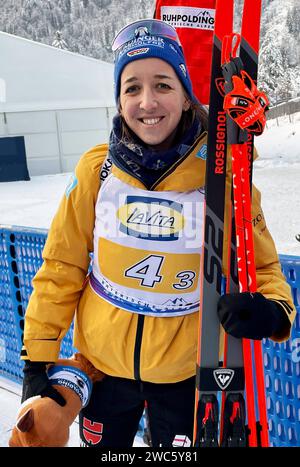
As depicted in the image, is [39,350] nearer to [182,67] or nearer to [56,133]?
[182,67]

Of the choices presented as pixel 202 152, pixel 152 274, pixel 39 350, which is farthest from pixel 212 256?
pixel 39 350

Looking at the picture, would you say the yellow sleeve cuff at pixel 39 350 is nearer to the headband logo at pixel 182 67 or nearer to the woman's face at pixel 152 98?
the woman's face at pixel 152 98

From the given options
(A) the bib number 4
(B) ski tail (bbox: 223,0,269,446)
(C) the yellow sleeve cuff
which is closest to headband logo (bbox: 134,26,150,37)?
(B) ski tail (bbox: 223,0,269,446)

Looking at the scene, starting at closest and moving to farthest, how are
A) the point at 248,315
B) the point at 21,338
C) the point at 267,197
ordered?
the point at 248,315, the point at 21,338, the point at 267,197

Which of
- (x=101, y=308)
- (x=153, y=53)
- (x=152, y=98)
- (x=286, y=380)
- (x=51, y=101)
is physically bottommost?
(x=51, y=101)

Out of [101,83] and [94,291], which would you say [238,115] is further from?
[101,83]

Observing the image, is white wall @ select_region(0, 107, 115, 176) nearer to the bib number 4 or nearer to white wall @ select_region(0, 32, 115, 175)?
white wall @ select_region(0, 32, 115, 175)

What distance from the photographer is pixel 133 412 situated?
1678 millimetres

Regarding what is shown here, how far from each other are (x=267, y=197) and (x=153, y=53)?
32.9ft

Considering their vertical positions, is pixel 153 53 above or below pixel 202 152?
above

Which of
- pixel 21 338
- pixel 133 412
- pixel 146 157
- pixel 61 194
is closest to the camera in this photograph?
pixel 146 157

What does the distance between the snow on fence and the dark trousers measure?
752mm

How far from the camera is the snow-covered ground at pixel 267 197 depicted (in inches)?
321

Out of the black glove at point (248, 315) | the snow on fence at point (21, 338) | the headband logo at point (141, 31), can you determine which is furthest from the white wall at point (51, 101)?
the black glove at point (248, 315)
